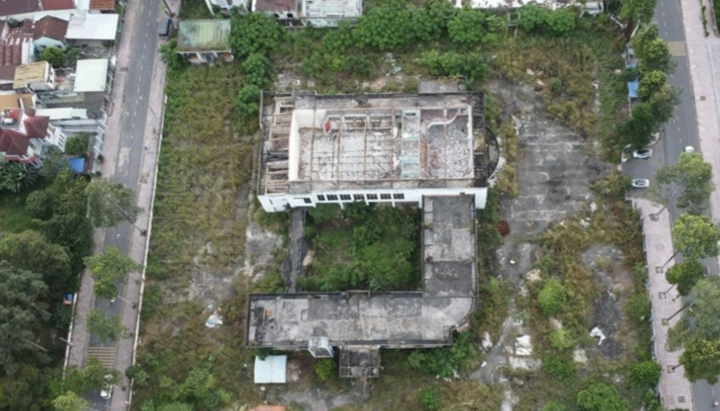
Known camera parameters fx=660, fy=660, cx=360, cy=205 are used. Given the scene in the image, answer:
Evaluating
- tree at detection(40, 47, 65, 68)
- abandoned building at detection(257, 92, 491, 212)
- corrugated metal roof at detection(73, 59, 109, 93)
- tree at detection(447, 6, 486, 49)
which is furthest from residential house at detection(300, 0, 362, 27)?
tree at detection(40, 47, 65, 68)

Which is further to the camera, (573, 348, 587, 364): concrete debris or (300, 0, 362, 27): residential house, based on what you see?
(300, 0, 362, 27): residential house

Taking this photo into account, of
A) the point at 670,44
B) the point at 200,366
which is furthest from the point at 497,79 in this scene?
the point at 200,366

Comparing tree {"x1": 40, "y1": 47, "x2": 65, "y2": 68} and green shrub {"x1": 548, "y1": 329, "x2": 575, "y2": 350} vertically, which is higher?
tree {"x1": 40, "y1": 47, "x2": 65, "y2": 68}

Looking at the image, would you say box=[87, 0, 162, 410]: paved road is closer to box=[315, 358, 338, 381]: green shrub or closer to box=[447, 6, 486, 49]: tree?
box=[315, 358, 338, 381]: green shrub

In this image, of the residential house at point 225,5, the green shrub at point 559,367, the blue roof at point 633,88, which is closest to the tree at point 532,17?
the blue roof at point 633,88

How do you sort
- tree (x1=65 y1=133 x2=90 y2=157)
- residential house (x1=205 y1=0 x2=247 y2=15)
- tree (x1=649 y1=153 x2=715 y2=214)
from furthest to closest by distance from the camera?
residential house (x1=205 y1=0 x2=247 y2=15), tree (x1=65 y1=133 x2=90 y2=157), tree (x1=649 y1=153 x2=715 y2=214)

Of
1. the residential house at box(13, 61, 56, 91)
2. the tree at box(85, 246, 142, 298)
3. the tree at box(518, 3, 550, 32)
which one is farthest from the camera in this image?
the residential house at box(13, 61, 56, 91)

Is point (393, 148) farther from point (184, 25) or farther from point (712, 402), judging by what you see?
point (712, 402)

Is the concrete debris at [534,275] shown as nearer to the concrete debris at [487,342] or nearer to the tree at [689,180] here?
the concrete debris at [487,342]

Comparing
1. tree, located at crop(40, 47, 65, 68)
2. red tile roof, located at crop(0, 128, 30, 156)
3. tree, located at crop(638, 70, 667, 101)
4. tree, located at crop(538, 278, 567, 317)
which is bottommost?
tree, located at crop(538, 278, 567, 317)
